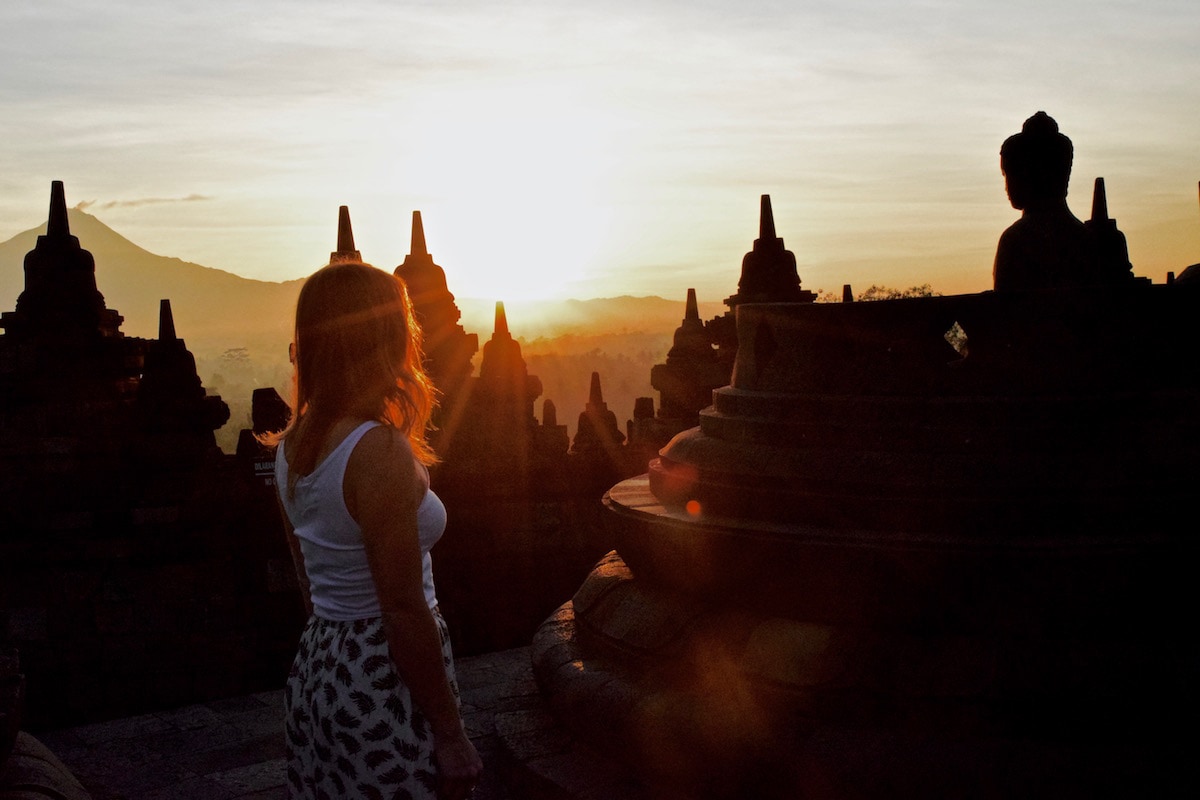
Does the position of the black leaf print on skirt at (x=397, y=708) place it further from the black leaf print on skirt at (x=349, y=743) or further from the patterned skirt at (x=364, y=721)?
the black leaf print on skirt at (x=349, y=743)

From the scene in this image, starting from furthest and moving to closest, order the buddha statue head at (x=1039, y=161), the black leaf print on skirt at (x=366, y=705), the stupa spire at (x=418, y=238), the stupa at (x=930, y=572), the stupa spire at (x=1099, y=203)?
the stupa spire at (x=418, y=238)
the stupa spire at (x=1099, y=203)
the buddha statue head at (x=1039, y=161)
the stupa at (x=930, y=572)
the black leaf print on skirt at (x=366, y=705)

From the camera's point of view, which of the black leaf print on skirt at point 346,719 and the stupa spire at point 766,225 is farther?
the stupa spire at point 766,225

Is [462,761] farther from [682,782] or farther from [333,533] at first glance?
[682,782]

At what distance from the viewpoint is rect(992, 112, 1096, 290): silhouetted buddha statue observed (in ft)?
16.6

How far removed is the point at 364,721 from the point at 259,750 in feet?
14.0

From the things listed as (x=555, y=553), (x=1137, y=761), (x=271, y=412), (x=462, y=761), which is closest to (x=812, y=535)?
(x=1137, y=761)

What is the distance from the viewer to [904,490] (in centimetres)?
448

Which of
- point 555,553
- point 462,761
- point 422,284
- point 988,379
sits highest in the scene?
point 422,284

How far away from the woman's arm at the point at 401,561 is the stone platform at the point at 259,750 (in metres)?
1.93

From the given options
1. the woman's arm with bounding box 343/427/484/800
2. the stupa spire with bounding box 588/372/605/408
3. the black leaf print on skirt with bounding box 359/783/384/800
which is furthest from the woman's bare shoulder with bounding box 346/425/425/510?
the stupa spire with bounding box 588/372/605/408

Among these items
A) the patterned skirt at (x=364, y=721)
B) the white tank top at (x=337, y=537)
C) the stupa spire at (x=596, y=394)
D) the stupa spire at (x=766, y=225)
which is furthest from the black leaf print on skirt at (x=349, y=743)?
the stupa spire at (x=596, y=394)

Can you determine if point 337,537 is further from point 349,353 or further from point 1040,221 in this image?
point 1040,221

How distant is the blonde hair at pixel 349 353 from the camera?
2715mm

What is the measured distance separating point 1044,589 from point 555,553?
551cm
